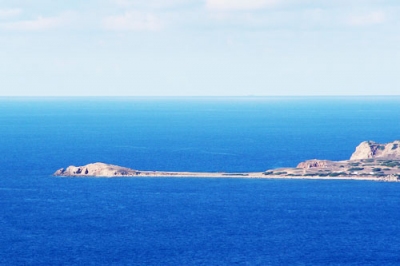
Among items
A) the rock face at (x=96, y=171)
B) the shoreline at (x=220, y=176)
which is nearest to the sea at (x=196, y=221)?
the shoreline at (x=220, y=176)

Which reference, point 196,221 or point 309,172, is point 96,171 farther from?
point 196,221

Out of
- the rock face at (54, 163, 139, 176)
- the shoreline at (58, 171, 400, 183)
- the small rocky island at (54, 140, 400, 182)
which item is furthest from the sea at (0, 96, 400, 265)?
the rock face at (54, 163, 139, 176)

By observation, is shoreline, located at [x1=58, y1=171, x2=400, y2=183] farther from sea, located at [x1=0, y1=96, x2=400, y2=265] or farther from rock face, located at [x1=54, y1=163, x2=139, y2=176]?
sea, located at [x1=0, y1=96, x2=400, y2=265]

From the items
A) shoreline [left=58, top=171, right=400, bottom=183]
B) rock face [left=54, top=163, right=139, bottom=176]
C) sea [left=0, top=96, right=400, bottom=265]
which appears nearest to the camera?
sea [left=0, top=96, right=400, bottom=265]

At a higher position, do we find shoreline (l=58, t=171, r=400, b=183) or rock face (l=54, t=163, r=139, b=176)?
rock face (l=54, t=163, r=139, b=176)

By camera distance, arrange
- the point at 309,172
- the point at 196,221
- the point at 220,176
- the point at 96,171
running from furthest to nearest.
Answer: the point at 96,171
the point at 309,172
the point at 220,176
the point at 196,221

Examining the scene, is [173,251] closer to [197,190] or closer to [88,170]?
[197,190]

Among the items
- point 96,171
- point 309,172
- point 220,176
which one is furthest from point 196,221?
point 96,171

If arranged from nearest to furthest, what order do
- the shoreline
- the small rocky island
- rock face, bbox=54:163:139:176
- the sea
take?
the sea < the shoreline < the small rocky island < rock face, bbox=54:163:139:176

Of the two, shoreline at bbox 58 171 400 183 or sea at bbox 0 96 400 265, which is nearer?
sea at bbox 0 96 400 265

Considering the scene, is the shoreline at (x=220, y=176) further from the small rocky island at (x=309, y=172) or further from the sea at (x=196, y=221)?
the sea at (x=196, y=221)

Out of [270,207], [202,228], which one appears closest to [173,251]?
[202,228]
